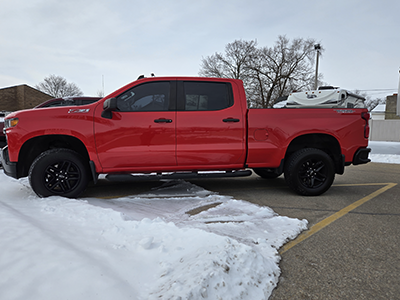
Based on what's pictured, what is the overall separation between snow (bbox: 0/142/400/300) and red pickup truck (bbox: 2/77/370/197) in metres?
0.67

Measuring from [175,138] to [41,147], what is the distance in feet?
6.78

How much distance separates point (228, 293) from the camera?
73.1 inches

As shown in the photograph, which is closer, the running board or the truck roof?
the running board

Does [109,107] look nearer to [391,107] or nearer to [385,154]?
[385,154]

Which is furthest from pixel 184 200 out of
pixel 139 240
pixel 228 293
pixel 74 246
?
pixel 228 293

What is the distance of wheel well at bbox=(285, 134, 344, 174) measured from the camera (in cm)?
475

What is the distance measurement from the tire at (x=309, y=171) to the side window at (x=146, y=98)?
2.25 metres

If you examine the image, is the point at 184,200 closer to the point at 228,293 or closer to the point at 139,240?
the point at 139,240

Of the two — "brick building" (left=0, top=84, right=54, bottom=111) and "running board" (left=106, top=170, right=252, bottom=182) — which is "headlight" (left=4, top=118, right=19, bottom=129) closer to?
"running board" (left=106, top=170, right=252, bottom=182)

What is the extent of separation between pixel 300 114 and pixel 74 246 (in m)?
3.72

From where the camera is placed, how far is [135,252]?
2.36 meters

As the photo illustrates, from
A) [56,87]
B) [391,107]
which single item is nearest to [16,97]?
[56,87]

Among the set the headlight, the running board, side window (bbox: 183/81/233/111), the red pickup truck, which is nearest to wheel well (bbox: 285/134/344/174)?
the red pickup truck

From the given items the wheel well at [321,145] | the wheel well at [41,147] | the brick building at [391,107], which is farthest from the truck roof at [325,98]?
the brick building at [391,107]
